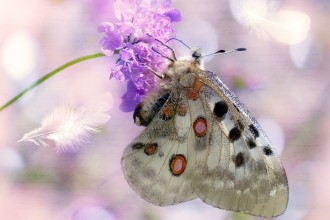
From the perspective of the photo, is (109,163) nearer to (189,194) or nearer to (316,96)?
(189,194)

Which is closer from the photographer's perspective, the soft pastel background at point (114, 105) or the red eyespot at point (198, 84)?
the red eyespot at point (198, 84)

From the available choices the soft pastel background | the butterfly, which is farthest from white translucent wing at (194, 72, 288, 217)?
the soft pastel background

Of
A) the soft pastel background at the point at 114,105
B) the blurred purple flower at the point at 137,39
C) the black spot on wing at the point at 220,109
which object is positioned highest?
the blurred purple flower at the point at 137,39

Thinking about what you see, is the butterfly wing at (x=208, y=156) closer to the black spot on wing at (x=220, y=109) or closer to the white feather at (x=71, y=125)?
the black spot on wing at (x=220, y=109)

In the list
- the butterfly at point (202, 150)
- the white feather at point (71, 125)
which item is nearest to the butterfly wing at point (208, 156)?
the butterfly at point (202, 150)

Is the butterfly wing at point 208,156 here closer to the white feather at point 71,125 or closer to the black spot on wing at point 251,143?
the black spot on wing at point 251,143

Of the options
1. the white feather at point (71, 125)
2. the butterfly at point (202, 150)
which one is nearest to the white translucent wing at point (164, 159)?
the butterfly at point (202, 150)

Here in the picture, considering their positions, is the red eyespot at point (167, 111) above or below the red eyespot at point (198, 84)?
below
